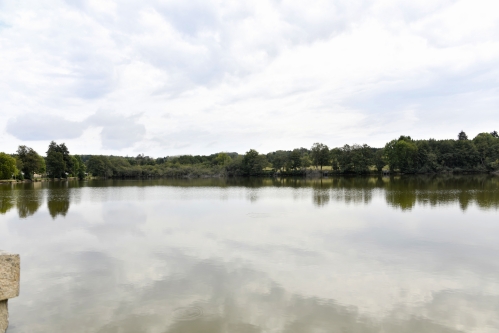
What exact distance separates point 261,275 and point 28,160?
7557cm

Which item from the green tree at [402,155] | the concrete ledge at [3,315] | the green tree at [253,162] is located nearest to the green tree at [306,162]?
the green tree at [253,162]

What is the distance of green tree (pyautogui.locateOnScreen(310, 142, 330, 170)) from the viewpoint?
88.7 metres

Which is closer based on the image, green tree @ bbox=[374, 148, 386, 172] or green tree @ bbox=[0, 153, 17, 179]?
green tree @ bbox=[0, 153, 17, 179]

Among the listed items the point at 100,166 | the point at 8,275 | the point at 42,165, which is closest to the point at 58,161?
the point at 42,165

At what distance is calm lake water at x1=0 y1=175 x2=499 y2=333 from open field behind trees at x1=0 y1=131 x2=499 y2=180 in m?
58.0

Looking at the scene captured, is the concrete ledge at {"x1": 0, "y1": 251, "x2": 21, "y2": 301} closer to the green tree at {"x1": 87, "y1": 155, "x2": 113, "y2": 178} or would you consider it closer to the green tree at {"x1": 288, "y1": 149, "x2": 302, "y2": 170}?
the green tree at {"x1": 288, "y1": 149, "x2": 302, "y2": 170}

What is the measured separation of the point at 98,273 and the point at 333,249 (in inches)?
293

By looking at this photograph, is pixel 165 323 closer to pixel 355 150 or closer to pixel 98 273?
pixel 98 273

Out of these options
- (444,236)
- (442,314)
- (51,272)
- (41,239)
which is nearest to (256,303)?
(442,314)

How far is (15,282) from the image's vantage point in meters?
5.16

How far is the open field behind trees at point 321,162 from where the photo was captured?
7394 centimetres

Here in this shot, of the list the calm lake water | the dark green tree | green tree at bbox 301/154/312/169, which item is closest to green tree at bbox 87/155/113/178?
green tree at bbox 301/154/312/169

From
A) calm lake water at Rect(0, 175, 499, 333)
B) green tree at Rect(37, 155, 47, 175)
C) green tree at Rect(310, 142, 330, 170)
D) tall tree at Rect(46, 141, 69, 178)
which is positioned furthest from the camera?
green tree at Rect(310, 142, 330, 170)

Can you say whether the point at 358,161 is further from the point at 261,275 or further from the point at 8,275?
the point at 8,275
